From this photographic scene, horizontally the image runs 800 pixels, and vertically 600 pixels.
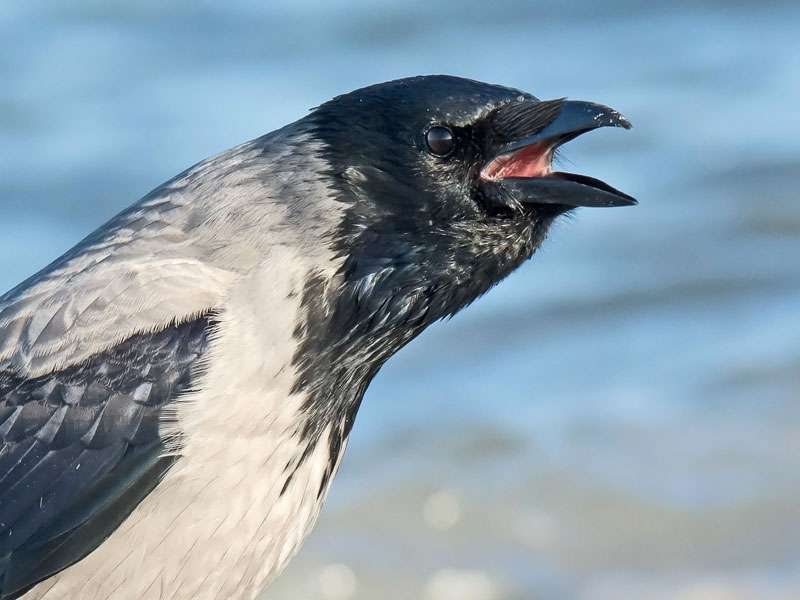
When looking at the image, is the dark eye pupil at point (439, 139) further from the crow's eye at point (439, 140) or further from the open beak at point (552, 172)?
the open beak at point (552, 172)

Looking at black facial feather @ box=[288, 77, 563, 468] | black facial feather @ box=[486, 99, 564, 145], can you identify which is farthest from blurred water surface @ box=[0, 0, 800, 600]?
black facial feather @ box=[486, 99, 564, 145]

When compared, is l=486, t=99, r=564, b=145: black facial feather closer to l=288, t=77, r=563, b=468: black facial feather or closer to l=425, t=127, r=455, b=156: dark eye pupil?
l=288, t=77, r=563, b=468: black facial feather

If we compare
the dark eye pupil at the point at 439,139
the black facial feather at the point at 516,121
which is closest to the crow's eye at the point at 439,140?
the dark eye pupil at the point at 439,139

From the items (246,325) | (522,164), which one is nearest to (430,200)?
(522,164)

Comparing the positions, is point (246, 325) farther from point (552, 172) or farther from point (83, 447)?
point (552, 172)

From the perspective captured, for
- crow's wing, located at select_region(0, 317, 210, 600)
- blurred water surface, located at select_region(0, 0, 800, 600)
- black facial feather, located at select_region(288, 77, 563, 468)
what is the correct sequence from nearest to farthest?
crow's wing, located at select_region(0, 317, 210, 600), black facial feather, located at select_region(288, 77, 563, 468), blurred water surface, located at select_region(0, 0, 800, 600)

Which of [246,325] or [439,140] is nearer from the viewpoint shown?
[246,325]

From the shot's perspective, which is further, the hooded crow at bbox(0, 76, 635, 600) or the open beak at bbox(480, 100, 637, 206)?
the open beak at bbox(480, 100, 637, 206)
